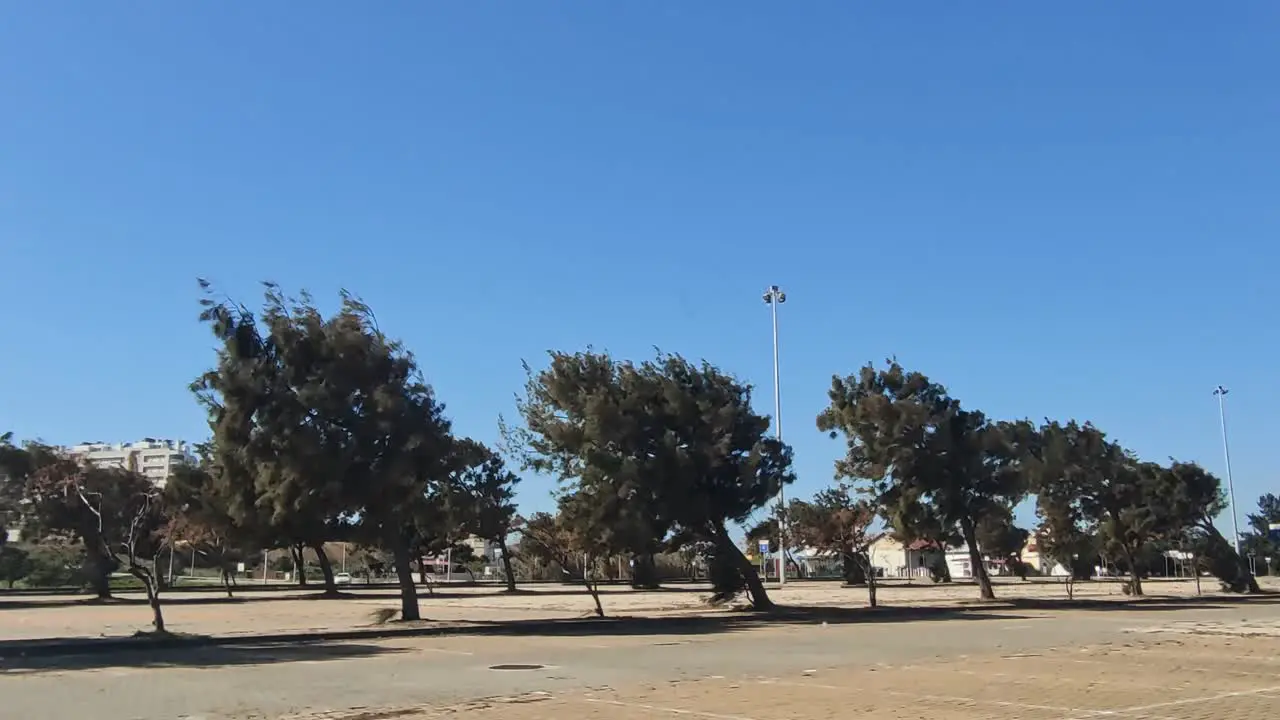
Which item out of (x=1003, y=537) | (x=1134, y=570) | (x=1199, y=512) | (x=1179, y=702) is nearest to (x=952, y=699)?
(x=1179, y=702)

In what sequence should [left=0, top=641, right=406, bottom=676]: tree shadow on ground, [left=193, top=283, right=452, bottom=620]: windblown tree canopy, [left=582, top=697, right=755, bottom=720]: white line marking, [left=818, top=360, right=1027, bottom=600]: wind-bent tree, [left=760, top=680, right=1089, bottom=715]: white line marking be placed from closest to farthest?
1. [left=582, top=697, right=755, bottom=720]: white line marking
2. [left=760, top=680, right=1089, bottom=715]: white line marking
3. [left=0, top=641, right=406, bottom=676]: tree shadow on ground
4. [left=193, top=283, right=452, bottom=620]: windblown tree canopy
5. [left=818, top=360, right=1027, bottom=600]: wind-bent tree

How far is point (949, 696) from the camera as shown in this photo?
1388 centimetres

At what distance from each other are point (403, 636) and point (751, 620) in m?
11.3

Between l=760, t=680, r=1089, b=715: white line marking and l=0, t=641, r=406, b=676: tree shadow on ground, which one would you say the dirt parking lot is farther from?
l=0, t=641, r=406, b=676: tree shadow on ground

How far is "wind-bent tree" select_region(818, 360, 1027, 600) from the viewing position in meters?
41.9

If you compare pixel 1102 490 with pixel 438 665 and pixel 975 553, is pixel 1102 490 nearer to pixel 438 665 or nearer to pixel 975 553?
pixel 975 553

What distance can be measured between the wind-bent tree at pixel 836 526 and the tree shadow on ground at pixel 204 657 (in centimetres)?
2130

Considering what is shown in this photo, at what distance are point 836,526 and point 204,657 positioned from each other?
83.2ft

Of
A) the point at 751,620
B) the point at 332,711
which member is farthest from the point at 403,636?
the point at 332,711

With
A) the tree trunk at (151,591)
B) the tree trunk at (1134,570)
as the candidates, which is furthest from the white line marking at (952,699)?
the tree trunk at (1134,570)

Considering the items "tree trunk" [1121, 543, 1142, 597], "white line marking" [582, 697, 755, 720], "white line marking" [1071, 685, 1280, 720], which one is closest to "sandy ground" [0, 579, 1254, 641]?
"tree trunk" [1121, 543, 1142, 597]

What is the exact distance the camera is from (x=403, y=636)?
26188 millimetres

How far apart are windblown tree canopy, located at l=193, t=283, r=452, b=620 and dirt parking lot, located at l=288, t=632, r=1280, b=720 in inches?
591

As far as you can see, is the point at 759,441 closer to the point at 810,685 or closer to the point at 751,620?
the point at 751,620
